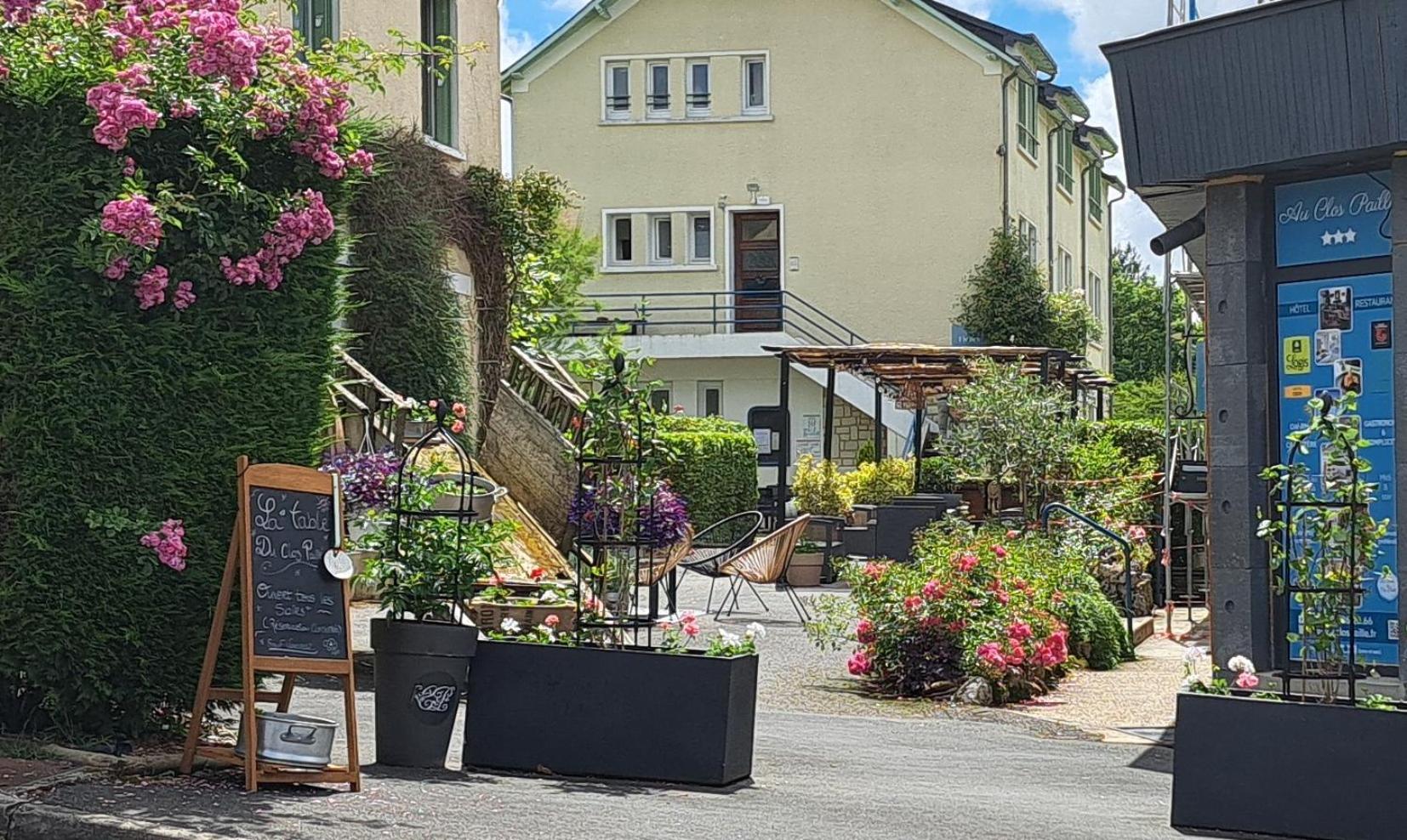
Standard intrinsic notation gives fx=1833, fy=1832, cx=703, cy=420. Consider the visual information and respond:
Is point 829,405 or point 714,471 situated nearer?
point 829,405

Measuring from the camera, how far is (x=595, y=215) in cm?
3519

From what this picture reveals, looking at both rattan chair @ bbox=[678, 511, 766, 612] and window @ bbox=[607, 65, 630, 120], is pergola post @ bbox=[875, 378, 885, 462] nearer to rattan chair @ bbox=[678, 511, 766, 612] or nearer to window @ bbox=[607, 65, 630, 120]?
rattan chair @ bbox=[678, 511, 766, 612]

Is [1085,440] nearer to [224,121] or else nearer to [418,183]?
A: [418,183]

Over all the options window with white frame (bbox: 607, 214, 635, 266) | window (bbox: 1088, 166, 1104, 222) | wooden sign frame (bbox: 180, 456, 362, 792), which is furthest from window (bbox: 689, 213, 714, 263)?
wooden sign frame (bbox: 180, 456, 362, 792)

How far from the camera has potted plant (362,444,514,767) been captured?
810 centimetres

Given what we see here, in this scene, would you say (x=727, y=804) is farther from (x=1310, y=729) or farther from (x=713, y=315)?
(x=713, y=315)

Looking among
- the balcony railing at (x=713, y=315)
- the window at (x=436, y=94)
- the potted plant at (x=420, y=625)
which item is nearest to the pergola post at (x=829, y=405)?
the balcony railing at (x=713, y=315)

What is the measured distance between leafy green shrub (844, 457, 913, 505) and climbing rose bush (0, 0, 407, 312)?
53.9 ft

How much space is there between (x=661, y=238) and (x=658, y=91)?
285 cm

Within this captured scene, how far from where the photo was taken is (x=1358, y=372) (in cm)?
932

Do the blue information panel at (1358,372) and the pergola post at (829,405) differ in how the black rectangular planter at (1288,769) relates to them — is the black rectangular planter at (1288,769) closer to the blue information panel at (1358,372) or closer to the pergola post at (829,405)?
the blue information panel at (1358,372)

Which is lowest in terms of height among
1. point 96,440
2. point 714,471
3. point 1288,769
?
point 1288,769

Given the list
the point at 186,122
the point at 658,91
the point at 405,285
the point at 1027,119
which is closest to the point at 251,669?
the point at 186,122

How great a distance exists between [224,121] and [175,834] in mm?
3242
